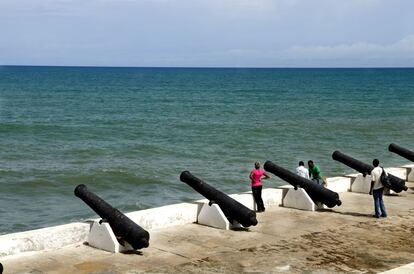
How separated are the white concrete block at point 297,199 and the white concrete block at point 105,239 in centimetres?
496

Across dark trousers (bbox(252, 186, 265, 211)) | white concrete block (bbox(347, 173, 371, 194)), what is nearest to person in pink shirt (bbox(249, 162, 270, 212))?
dark trousers (bbox(252, 186, 265, 211))

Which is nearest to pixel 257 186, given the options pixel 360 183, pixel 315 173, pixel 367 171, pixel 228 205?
pixel 228 205

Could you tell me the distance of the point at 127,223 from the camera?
36.9 feet

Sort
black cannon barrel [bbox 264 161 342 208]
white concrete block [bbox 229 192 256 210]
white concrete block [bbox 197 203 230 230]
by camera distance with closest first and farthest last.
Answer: white concrete block [bbox 197 203 230 230], white concrete block [bbox 229 192 256 210], black cannon barrel [bbox 264 161 342 208]

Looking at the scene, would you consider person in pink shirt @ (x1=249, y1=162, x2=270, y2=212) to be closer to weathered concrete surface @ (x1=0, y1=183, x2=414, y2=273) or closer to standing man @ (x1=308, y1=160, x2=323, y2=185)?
weathered concrete surface @ (x1=0, y1=183, x2=414, y2=273)

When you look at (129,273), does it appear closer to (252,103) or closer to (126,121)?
(126,121)

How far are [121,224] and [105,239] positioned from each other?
41 cm

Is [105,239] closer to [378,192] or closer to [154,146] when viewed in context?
[378,192]

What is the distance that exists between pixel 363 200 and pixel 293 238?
4548 millimetres

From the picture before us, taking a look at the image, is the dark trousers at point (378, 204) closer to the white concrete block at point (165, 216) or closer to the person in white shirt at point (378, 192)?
the person in white shirt at point (378, 192)

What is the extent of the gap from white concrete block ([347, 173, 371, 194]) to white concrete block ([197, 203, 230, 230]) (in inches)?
221

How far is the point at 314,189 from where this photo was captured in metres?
14.9

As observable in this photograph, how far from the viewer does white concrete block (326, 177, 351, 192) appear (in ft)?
56.7

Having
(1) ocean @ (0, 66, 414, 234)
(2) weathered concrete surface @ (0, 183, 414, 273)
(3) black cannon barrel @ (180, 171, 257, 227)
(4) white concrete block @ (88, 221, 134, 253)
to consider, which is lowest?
(1) ocean @ (0, 66, 414, 234)
